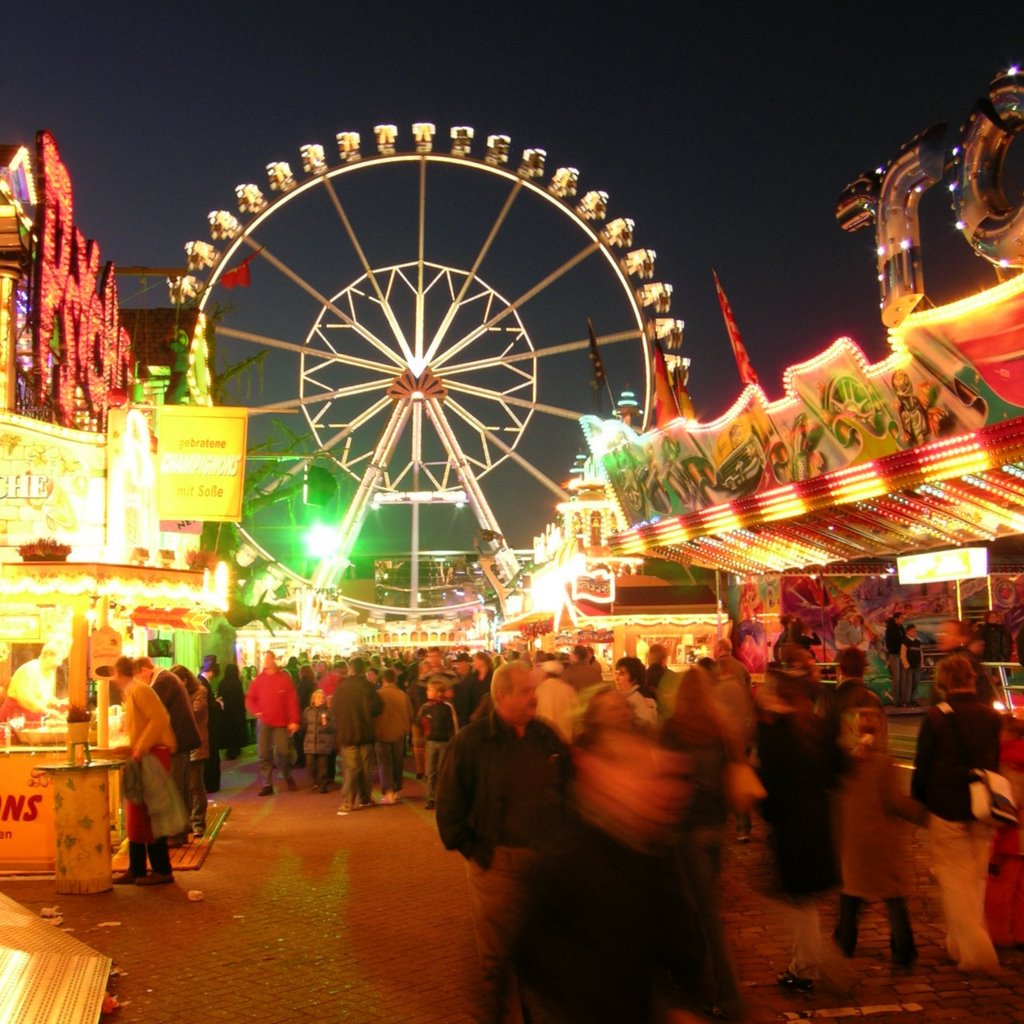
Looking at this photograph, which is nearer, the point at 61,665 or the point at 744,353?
the point at 61,665

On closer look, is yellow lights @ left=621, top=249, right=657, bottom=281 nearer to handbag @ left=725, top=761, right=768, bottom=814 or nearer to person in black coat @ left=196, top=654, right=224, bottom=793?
person in black coat @ left=196, top=654, right=224, bottom=793

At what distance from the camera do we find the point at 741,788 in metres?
5.73

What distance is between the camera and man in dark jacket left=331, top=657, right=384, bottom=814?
13.2m

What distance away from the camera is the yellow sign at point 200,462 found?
13.0m

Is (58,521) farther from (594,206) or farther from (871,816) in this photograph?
(594,206)

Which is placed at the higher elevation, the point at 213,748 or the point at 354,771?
the point at 213,748

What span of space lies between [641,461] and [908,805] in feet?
37.1

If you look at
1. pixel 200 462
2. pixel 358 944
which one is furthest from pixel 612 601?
pixel 358 944

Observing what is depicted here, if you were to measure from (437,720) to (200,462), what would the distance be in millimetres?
3582

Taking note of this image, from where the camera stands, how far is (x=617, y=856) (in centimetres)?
305

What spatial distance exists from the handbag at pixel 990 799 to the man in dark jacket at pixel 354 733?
8267 mm

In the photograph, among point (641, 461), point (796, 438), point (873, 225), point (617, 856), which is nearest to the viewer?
point (617, 856)

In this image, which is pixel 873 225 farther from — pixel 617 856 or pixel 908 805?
pixel 617 856

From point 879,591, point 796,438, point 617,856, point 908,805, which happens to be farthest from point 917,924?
point 879,591
